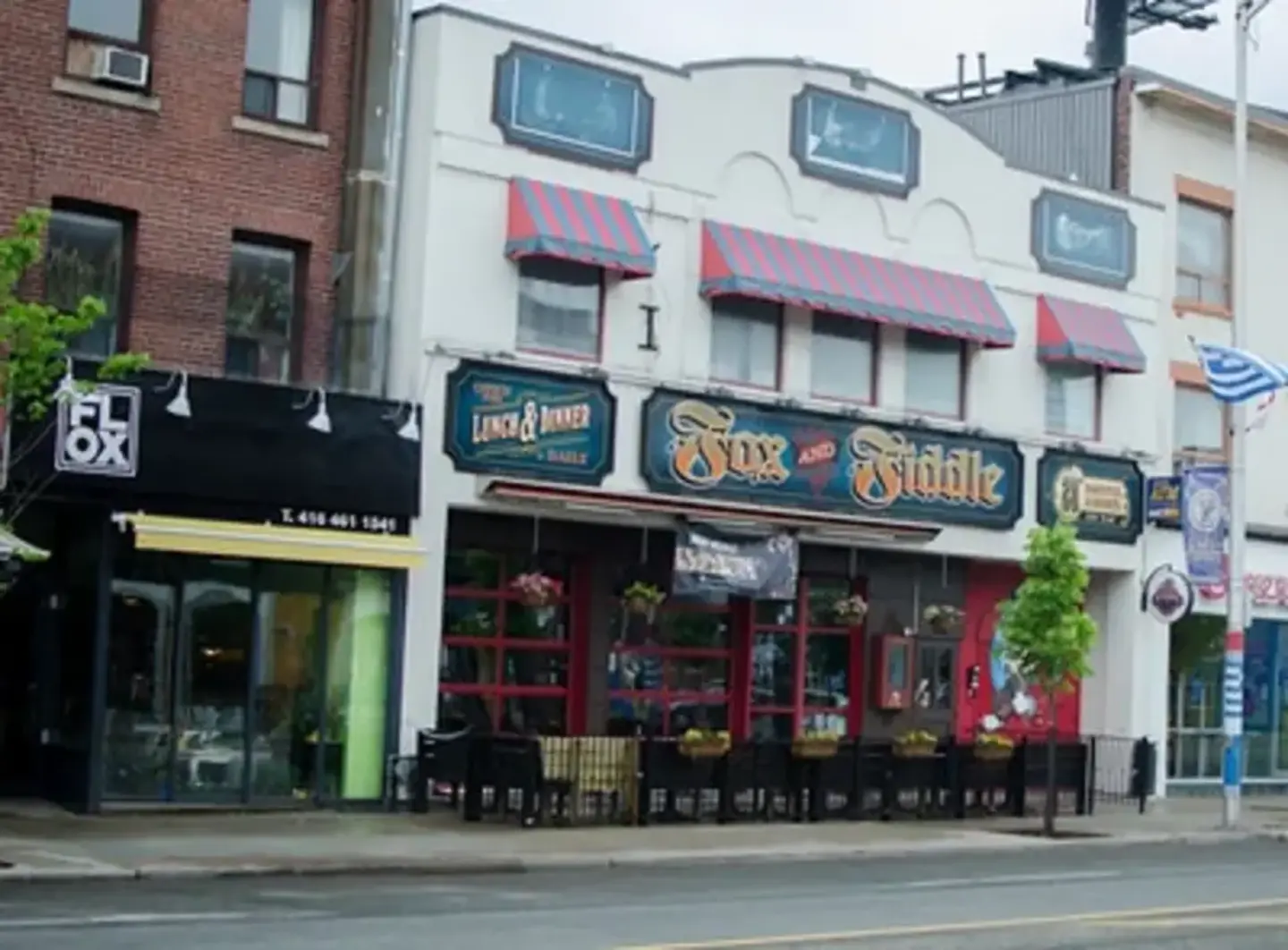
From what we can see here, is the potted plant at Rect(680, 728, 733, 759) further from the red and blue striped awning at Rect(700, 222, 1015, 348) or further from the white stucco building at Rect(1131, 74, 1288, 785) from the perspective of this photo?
the white stucco building at Rect(1131, 74, 1288, 785)

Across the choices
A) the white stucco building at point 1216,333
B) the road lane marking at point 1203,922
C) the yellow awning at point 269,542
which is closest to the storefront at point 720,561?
the yellow awning at point 269,542

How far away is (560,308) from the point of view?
2653cm

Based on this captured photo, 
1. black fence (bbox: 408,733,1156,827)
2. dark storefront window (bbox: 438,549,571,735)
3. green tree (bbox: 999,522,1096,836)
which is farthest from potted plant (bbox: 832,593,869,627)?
dark storefront window (bbox: 438,549,571,735)

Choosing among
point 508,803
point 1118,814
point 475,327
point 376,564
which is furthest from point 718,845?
point 1118,814

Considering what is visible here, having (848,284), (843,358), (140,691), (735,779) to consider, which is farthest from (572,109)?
(140,691)

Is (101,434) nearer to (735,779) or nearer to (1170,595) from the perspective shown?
(735,779)

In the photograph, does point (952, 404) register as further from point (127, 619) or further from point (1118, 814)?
point (127, 619)

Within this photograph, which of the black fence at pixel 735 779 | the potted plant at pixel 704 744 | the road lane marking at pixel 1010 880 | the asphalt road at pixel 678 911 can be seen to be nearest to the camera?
the asphalt road at pixel 678 911

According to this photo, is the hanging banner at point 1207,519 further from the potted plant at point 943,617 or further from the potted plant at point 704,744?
the potted plant at point 704,744

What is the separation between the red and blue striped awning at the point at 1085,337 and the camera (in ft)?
105

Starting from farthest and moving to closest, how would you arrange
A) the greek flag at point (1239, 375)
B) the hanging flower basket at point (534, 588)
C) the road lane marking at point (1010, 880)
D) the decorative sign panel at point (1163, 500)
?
the decorative sign panel at point (1163, 500) < the greek flag at point (1239, 375) < the hanging flower basket at point (534, 588) < the road lane marking at point (1010, 880)

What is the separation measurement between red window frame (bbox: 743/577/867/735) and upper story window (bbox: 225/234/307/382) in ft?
26.9

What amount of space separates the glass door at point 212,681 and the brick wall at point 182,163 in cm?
237

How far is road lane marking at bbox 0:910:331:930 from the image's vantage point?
46.8 feet
